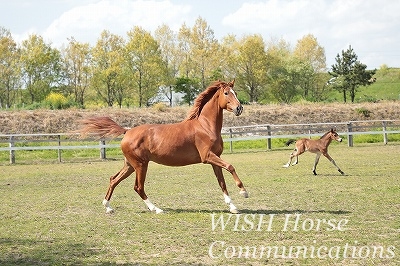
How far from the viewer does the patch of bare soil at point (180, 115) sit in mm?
34562

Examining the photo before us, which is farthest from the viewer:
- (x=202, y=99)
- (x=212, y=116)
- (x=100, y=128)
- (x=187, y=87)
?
(x=187, y=87)

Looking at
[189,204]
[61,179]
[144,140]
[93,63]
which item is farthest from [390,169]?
[93,63]

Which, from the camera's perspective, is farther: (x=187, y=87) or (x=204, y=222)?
(x=187, y=87)

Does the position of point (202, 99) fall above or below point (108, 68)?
below

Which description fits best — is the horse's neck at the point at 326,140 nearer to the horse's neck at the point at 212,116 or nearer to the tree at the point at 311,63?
the horse's neck at the point at 212,116

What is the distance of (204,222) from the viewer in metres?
8.20

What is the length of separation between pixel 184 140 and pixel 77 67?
51.3m

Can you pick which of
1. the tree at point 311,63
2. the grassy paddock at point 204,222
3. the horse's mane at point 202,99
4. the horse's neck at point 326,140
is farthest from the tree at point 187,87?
the horse's mane at point 202,99

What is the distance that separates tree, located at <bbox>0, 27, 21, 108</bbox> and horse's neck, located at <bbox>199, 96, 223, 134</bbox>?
46.5m

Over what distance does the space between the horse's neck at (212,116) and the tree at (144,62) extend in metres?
43.5

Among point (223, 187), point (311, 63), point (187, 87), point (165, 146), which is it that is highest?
point (311, 63)

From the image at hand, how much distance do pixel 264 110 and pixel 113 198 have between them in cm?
3048

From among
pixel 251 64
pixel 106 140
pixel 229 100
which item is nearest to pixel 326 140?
pixel 229 100

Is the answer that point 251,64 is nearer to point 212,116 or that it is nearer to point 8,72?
point 8,72
